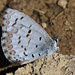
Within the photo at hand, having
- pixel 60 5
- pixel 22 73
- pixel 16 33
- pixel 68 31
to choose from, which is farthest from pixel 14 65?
pixel 60 5

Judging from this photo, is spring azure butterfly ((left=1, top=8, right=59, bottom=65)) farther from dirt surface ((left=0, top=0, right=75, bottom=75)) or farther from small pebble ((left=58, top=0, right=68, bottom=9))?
small pebble ((left=58, top=0, right=68, bottom=9))

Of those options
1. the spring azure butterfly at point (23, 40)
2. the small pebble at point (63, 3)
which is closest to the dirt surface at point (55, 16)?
the small pebble at point (63, 3)

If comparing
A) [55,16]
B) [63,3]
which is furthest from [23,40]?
[63,3]

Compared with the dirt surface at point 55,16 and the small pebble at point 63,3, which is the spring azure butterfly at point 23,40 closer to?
the dirt surface at point 55,16

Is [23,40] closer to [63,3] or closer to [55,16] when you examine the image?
[55,16]

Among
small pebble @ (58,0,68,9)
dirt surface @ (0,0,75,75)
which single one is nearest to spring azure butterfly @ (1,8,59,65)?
dirt surface @ (0,0,75,75)

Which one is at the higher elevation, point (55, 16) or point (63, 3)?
point (63, 3)

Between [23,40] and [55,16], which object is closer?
[23,40]

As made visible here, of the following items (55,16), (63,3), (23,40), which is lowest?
(23,40)

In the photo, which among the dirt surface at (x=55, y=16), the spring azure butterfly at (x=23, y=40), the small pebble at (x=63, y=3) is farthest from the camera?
the small pebble at (x=63, y=3)
